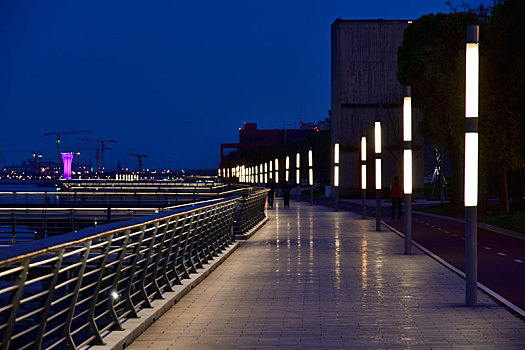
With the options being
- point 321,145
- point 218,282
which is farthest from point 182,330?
point 321,145

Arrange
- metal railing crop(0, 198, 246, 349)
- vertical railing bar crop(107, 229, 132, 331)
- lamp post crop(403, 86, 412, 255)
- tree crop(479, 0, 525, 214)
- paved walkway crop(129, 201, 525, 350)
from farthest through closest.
Result: tree crop(479, 0, 525, 214)
lamp post crop(403, 86, 412, 255)
paved walkway crop(129, 201, 525, 350)
vertical railing bar crop(107, 229, 132, 331)
metal railing crop(0, 198, 246, 349)

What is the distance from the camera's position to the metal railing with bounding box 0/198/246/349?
620 cm

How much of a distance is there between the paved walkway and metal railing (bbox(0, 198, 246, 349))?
0.53m

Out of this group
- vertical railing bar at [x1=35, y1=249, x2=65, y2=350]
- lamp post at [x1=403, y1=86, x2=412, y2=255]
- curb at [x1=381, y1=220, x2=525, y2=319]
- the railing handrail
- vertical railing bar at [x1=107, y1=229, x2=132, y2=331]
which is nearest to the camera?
the railing handrail

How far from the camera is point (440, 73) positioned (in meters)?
48.5

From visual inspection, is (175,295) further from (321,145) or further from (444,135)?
(321,145)

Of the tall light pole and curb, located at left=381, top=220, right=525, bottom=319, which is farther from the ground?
the tall light pole

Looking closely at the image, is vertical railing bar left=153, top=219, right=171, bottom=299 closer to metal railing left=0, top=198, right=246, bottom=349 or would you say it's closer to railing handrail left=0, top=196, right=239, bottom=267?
metal railing left=0, top=198, right=246, bottom=349

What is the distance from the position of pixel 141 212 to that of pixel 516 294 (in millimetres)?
29067

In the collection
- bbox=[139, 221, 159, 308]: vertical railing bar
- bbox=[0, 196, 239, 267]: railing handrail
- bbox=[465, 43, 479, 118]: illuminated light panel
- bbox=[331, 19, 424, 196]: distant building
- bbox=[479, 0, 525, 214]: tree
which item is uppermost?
bbox=[331, 19, 424, 196]: distant building

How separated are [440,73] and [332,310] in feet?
124

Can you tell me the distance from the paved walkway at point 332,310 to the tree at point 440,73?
890 inches

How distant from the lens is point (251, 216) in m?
32.2

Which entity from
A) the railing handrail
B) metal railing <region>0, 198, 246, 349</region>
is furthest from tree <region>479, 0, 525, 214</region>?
the railing handrail
